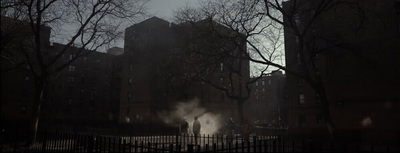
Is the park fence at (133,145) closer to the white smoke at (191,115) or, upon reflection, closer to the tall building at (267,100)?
the white smoke at (191,115)

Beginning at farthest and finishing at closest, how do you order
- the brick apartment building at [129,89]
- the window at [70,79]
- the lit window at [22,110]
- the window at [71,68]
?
the window at [71,68] → the window at [70,79] → the lit window at [22,110] → the brick apartment building at [129,89]

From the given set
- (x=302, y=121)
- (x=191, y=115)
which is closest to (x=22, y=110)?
(x=191, y=115)

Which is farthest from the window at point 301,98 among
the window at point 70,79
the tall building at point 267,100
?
the window at point 70,79

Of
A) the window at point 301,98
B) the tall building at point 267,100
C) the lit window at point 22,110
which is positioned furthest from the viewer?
the tall building at point 267,100

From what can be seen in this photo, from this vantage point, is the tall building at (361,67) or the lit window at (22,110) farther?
the lit window at (22,110)

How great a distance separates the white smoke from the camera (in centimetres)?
4109

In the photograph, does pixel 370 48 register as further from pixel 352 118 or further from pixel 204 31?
pixel 204 31

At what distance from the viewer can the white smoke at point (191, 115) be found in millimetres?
41094

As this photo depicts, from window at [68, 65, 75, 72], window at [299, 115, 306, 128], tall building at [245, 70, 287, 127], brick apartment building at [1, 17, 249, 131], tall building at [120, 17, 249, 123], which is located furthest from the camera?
tall building at [245, 70, 287, 127]

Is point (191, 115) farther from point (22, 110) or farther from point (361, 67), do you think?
point (22, 110)

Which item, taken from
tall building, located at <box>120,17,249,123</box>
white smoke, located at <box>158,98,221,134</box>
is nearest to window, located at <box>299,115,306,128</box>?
tall building, located at <box>120,17,249,123</box>

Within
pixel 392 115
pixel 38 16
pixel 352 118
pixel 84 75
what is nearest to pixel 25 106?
pixel 84 75

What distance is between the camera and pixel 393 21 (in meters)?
25.1

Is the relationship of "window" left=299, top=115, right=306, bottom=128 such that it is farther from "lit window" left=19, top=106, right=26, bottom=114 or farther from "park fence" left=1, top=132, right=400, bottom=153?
"lit window" left=19, top=106, right=26, bottom=114
